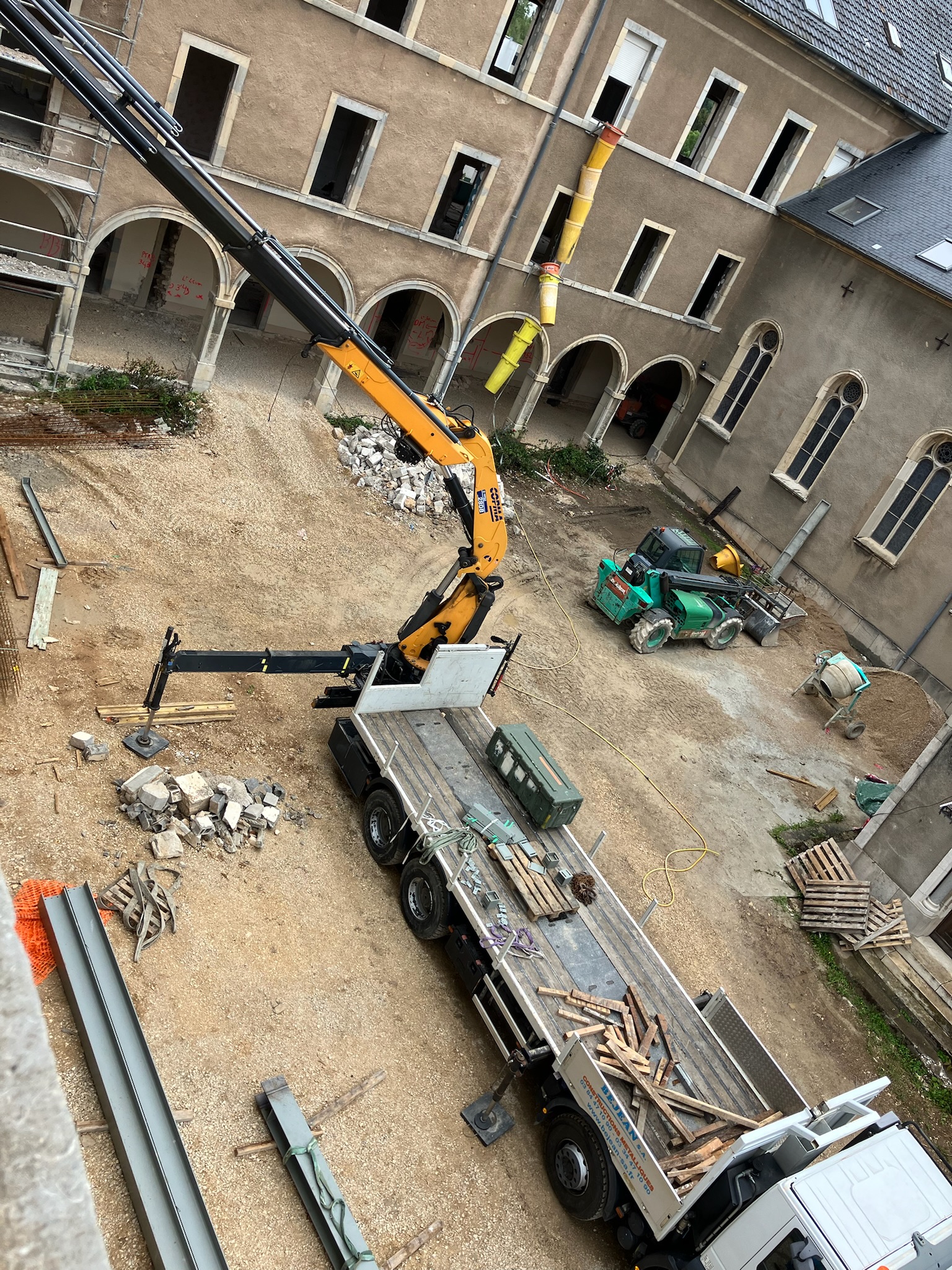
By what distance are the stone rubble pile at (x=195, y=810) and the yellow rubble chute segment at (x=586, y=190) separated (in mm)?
16876

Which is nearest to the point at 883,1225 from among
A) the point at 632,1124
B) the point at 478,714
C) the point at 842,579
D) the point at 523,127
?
the point at 632,1124

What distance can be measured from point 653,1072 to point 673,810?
23.5 feet

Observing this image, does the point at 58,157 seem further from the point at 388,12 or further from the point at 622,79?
the point at 622,79

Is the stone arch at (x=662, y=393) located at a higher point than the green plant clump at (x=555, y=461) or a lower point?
higher

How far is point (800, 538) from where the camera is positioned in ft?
85.7

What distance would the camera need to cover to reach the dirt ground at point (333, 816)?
388 inches

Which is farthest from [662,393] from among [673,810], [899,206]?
[673,810]

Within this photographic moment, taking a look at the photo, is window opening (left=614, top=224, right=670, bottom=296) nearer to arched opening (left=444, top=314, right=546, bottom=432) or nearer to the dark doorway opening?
arched opening (left=444, top=314, right=546, bottom=432)

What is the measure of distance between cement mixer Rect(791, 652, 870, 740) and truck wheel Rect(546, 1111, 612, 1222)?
1328 cm

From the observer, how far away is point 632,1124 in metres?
9.27

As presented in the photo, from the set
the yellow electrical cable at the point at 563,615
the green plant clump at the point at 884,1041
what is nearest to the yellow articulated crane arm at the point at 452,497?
the yellow electrical cable at the point at 563,615

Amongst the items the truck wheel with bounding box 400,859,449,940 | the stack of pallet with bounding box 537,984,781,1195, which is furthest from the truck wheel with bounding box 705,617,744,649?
the stack of pallet with bounding box 537,984,781,1195

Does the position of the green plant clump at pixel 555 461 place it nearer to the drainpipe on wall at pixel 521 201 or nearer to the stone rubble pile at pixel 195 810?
the drainpipe on wall at pixel 521 201

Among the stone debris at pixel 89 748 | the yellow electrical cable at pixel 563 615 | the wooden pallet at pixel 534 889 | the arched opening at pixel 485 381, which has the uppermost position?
the arched opening at pixel 485 381
